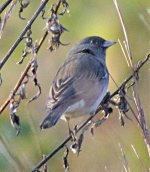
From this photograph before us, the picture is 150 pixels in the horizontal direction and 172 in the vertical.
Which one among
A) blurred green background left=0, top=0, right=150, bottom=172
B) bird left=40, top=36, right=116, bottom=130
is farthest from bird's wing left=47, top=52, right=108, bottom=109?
blurred green background left=0, top=0, right=150, bottom=172

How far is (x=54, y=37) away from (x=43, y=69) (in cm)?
303

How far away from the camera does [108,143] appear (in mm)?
6070

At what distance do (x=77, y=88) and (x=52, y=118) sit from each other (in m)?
0.56

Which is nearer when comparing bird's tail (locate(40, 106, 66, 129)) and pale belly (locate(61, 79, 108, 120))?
bird's tail (locate(40, 106, 66, 129))

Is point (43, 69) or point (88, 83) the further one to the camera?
point (43, 69)

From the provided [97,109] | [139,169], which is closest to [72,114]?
[97,109]

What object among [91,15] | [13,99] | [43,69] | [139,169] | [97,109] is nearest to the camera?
[13,99]

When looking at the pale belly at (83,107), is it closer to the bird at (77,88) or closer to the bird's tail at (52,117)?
the bird at (77,88)

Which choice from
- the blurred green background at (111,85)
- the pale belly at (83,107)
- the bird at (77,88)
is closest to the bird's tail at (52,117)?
the bird at (77,88)

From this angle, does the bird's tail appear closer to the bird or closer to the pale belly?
the bird

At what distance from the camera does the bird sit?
4.55 metres

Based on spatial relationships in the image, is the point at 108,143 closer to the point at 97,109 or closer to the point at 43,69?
the point at 43,69

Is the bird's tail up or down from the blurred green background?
up

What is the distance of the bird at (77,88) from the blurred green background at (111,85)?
0.44m
